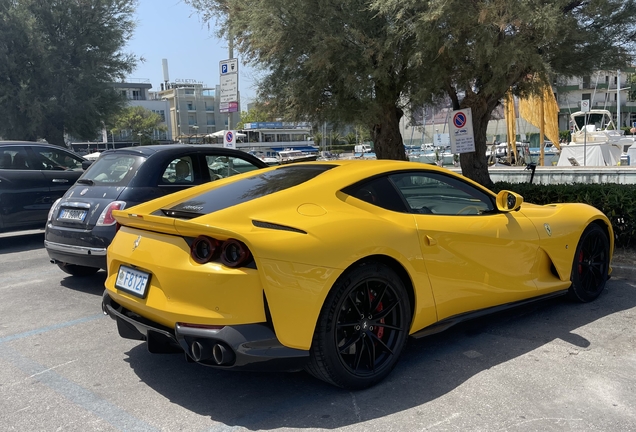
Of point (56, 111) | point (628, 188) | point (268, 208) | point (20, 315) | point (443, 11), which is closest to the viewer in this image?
point (268, 208)

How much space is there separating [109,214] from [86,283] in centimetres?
118

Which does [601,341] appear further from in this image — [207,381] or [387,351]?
[207,381]

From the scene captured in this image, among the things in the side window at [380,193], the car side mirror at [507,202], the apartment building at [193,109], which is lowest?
the car side mirror at [507,202]

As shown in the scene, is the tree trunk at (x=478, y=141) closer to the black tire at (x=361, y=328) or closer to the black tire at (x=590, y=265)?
the black tire at (x=590, y=265)

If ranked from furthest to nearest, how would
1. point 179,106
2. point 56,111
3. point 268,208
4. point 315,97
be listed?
point 179,106
point 56,111
point 315,97
point 268,208

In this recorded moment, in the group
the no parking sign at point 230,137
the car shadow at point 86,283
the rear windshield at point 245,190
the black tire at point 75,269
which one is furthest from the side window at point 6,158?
the rear windshield at point 245,190

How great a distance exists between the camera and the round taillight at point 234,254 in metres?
3.36

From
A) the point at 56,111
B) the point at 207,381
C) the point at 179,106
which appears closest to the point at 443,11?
the point at 207,381

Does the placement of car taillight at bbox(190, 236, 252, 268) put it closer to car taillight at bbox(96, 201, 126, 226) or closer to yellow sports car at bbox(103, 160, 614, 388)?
yellow sports car at bbox(103, 160, 614, 388)

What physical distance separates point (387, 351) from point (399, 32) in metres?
5.64

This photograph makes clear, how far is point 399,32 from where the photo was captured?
27.1 ft

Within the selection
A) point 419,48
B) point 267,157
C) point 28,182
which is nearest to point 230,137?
point 28,182

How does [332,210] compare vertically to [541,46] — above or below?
below

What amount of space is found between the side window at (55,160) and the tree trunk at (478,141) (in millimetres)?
6870
